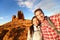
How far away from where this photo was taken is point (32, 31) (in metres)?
6.73

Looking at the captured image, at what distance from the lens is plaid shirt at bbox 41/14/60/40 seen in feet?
20.7

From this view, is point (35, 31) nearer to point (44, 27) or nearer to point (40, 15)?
point (44, 27)

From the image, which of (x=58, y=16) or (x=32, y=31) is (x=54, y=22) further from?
(x=32, y=31)

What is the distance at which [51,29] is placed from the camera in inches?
253

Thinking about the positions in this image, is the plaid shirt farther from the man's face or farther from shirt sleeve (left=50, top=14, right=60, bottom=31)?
the man's face

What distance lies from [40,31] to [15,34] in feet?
128

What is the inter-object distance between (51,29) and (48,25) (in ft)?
0.66

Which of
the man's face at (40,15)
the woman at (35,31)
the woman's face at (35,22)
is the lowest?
the woman at (35,31)

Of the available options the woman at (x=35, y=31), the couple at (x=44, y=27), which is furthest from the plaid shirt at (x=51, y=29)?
the woman at (x=35, y=31)

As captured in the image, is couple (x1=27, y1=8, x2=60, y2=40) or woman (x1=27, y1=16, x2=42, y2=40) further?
woman (x1=27, y1=16, x2=42, y2=40)

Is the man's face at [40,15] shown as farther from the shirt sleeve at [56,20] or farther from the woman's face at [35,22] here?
the shirt sleeve at [56,20]

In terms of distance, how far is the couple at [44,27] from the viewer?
20.8ft

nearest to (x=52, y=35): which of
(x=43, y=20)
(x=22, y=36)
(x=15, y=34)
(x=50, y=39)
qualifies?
(x=50, y=39)

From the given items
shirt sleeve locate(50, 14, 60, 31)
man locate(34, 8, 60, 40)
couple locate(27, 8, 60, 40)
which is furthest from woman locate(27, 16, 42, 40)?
shirt sleeve locate(50, 14, 60, 31)
